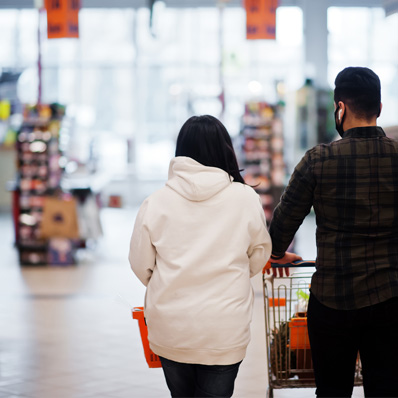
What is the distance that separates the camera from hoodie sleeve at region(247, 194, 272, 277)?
8.11ft

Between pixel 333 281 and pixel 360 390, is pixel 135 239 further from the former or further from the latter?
pixel 360 390

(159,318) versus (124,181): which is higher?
(159,318)

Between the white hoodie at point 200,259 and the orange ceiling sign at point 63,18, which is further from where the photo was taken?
the orange ceiling sign at point 63,18

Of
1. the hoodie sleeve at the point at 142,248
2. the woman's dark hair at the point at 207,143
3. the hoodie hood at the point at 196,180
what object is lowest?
the hoodie sleeve at the point at 142,248

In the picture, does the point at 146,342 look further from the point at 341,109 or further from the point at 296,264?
the point at 341,109

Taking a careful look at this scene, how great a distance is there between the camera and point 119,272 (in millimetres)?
9031

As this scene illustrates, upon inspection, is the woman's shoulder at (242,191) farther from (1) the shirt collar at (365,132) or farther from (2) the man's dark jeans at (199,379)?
(2) the man's dark jeans at (199,379)

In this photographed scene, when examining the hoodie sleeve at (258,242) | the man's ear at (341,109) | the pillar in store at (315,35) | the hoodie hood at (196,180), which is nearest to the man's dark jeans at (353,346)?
the hoodie sleeve at (258,242)

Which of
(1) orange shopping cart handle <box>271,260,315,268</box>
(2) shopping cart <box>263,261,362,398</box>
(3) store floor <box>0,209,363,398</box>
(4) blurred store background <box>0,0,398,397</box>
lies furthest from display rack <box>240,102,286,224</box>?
(1) orange shopping cart handle <box>271,260,315,268</box>

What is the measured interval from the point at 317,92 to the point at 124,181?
5734 mm

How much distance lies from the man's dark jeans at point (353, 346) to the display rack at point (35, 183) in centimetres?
748

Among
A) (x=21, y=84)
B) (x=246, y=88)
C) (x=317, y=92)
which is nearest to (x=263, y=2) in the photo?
(x=317, y=92)

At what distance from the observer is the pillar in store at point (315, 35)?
17.9 m

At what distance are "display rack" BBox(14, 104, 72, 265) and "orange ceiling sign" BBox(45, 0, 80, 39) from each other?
2.01 meters
